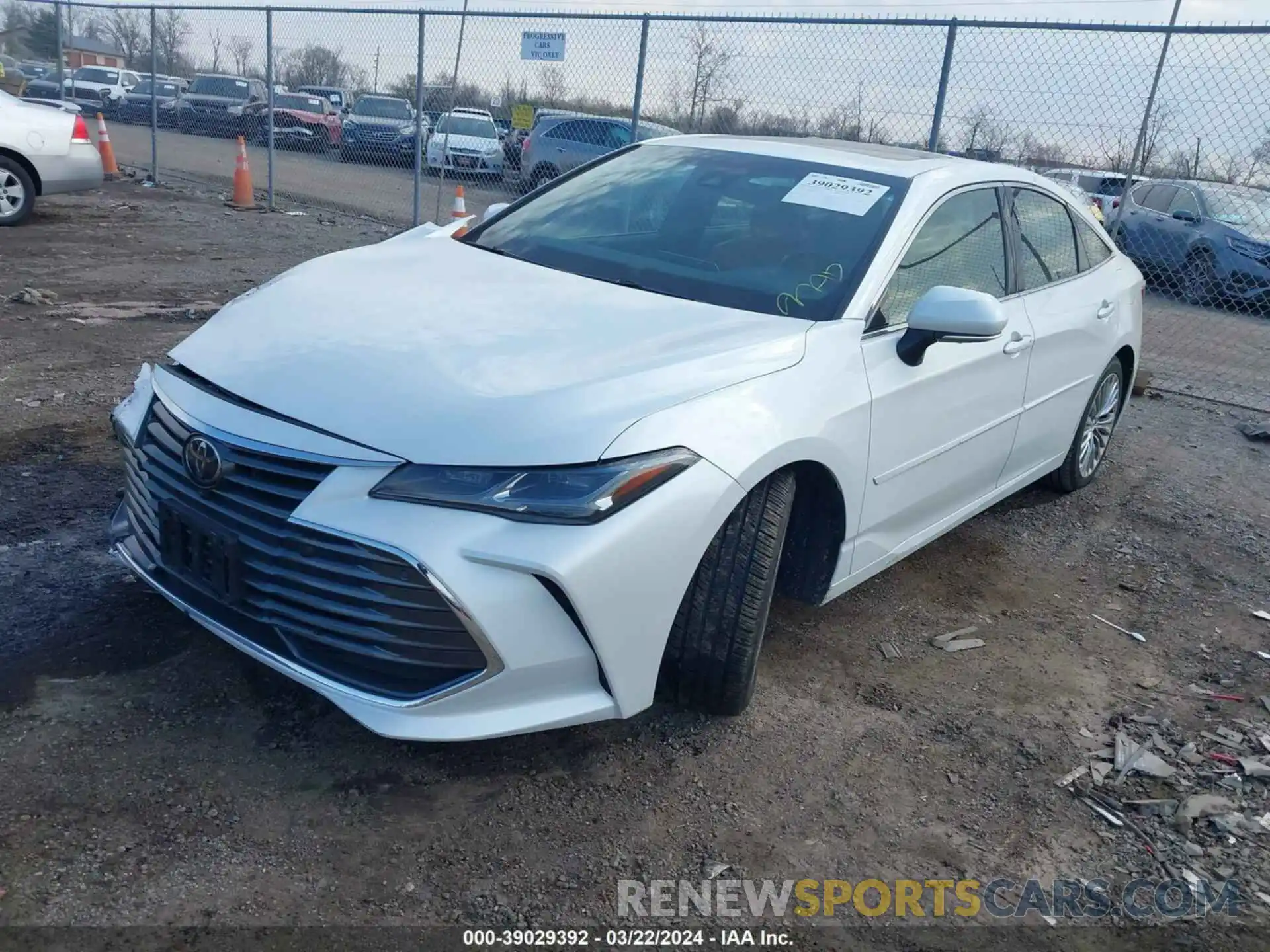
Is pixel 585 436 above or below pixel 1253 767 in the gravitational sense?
above

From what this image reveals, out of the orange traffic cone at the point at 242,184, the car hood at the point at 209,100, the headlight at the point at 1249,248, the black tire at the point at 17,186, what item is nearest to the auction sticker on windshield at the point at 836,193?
the headlight at the point at 1249,248

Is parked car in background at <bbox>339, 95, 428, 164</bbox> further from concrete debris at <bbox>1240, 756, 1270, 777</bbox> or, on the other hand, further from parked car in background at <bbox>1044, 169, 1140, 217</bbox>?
concrete debris at <bbox>1240, 756, 1270, 777</bbox>

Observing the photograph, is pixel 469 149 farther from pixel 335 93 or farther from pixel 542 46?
pixel 335 93

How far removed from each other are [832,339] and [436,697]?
5.08ft

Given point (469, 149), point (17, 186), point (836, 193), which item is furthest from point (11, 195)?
point (836, 193)

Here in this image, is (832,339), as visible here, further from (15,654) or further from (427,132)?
(427,132)

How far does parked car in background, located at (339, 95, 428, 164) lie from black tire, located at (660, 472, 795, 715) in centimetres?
1174

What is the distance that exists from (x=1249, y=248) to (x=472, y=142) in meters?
9.24

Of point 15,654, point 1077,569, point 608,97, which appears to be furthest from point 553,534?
point 608,97

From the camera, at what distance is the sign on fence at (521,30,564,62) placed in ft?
34.1

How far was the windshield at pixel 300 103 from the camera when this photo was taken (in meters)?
17.9

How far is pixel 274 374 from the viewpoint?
278cm

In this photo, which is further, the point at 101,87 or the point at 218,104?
the point at 101,87

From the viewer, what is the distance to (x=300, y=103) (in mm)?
18000
